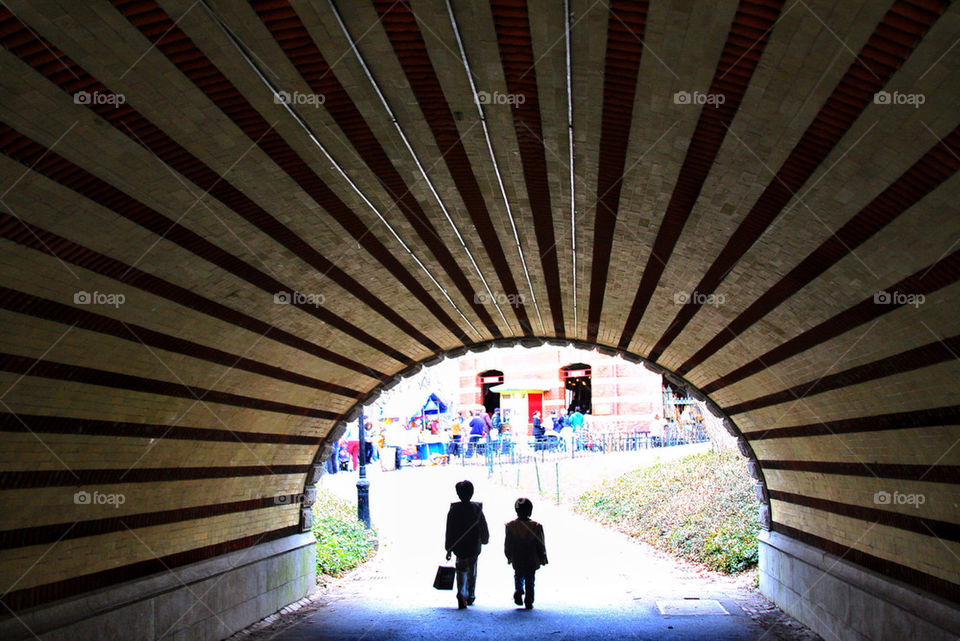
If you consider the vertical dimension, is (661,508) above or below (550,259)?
below

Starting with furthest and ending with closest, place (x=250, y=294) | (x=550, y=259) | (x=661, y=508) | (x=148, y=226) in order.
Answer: (x=661, y=508) → (x=550, y=259) → (x=250, y=294) → (x=148, y=226)

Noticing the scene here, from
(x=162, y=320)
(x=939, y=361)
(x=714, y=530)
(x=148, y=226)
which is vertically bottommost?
(x=714, y=530)

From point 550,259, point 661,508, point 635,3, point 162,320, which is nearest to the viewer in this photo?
point 635,3

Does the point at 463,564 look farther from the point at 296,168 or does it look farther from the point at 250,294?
the point at 296,168

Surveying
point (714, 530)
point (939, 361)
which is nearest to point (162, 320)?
point (939, 361)

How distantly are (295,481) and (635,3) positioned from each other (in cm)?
982

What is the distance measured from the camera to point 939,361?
5859 millimetres

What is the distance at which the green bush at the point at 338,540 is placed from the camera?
1398cm

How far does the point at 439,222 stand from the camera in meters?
7.21

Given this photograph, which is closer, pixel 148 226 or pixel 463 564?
pixel 148 226

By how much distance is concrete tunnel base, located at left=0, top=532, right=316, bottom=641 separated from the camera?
6.50 metres

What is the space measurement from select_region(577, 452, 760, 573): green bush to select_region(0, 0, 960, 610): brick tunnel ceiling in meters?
3.99

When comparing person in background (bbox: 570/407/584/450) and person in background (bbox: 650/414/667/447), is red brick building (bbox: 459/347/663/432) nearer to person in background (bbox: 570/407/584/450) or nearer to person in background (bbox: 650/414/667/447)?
person in background (bbox: 650/414/667/447)

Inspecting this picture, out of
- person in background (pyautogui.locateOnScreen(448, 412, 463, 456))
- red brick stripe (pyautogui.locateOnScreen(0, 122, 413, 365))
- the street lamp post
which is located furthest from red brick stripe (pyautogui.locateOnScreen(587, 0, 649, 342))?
person in background (pyautogui.locateOnScreen(448, 412, 463, 456))
